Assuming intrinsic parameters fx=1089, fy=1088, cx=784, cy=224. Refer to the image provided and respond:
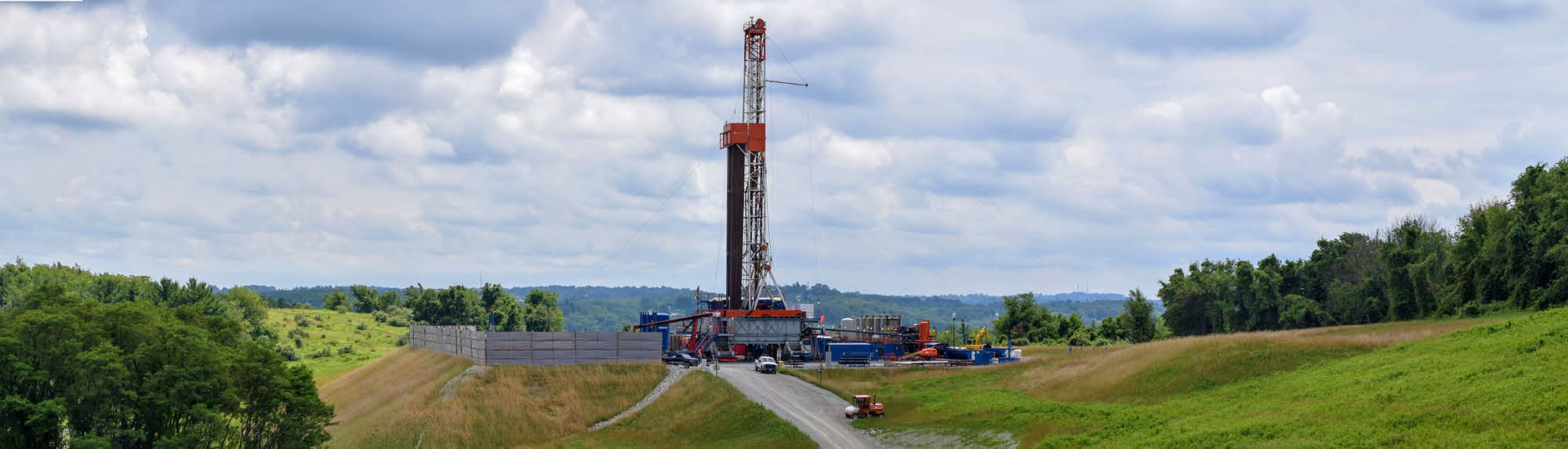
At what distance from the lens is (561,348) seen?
75938 millimetres

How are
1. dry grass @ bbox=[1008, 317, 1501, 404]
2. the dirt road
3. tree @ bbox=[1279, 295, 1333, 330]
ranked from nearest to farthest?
the dirt road < dry grass @ bbox=[1008, 317, 1501, 404] < tree @ bbox=[1279, 295, 1333, 330]

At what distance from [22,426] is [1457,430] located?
62373 mm

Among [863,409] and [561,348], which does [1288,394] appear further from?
[561,348]

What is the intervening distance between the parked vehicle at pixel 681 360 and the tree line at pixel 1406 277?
58355mm

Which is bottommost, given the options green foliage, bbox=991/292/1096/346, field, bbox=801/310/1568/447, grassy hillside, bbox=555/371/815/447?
grassy hillside, bbox=555/371/815/447

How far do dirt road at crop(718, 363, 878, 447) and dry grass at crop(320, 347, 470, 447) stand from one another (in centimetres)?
2016

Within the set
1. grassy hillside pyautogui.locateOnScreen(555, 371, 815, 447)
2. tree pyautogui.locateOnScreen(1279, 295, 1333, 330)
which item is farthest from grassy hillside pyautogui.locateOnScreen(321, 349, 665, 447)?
tree pyautogui.locateOnScreen(1279, 295, 1333, 330)

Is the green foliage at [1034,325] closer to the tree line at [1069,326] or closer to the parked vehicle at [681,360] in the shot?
the tree line at [1069,326]

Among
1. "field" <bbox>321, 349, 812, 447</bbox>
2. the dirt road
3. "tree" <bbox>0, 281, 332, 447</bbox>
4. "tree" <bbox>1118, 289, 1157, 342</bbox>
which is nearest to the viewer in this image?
"tree" <bbox>0, 281, 332, 447</bbox>

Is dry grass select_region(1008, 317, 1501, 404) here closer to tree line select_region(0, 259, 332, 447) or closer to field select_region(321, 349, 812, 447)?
field select_region(321, 349, 812, 447)

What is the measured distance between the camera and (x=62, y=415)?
53406 millimetres

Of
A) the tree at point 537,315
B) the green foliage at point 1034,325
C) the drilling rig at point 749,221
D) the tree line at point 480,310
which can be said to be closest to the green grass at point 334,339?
the tree line at point 480,310

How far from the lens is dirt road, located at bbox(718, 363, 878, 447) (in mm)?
53728

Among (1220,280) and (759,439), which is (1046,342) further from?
(759,439)
